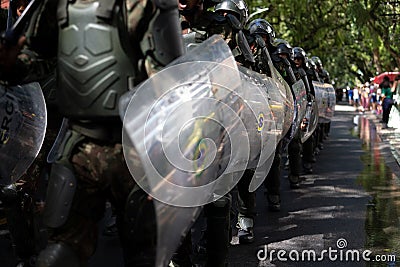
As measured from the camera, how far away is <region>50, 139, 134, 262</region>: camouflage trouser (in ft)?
10.4

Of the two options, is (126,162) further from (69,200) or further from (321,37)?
(321,37)

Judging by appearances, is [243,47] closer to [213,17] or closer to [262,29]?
[213,17]

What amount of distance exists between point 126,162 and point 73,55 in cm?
51

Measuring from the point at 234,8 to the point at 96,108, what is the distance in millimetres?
2875

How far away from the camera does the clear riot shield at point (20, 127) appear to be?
4.29m

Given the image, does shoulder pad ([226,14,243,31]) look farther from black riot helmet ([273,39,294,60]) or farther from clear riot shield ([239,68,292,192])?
black riot helmet ([273,39,294,60])

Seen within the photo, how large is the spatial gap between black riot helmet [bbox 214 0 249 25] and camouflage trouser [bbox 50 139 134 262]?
2.71 meters

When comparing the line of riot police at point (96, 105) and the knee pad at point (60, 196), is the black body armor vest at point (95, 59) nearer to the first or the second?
the line of riot police at point (96, 105)

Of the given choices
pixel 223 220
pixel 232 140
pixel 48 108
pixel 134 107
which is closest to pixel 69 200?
pixel 134 107

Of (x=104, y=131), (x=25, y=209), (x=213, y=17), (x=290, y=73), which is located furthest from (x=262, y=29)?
(x=104, y=131)

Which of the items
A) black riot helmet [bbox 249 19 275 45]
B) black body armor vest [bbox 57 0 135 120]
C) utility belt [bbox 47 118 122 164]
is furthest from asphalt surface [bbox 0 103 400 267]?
black body armor vest [bbox 57 0 135 120]

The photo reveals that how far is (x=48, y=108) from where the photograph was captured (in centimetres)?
504

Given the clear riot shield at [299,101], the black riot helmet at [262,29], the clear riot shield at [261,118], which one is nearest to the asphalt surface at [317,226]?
the clear riot shield at [261,118]

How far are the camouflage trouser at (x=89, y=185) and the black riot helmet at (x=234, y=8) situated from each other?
271 centimetres
